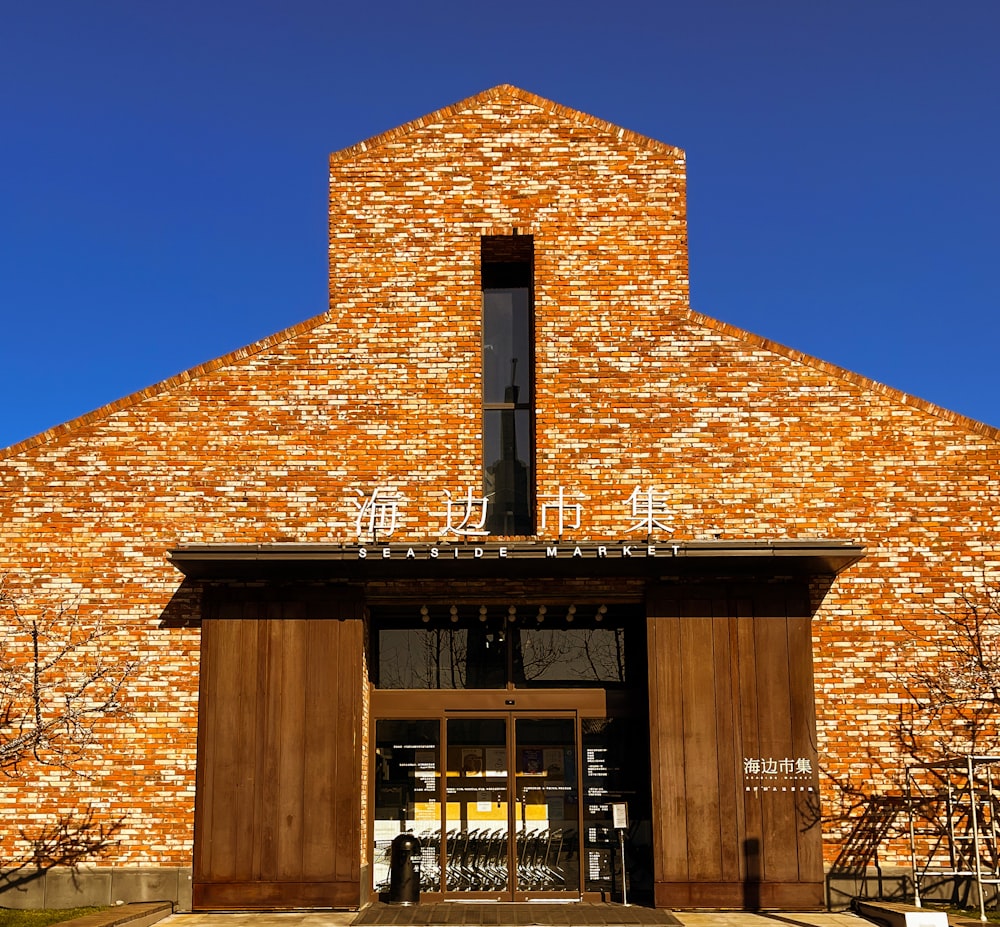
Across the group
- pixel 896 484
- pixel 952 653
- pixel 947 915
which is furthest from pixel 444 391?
pixel 947 915

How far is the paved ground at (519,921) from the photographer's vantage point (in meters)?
13.0

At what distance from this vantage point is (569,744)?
591 inches

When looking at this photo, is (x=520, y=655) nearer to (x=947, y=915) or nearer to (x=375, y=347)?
(x=375, y=347)

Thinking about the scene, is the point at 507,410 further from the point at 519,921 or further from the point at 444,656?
the point at 519,921

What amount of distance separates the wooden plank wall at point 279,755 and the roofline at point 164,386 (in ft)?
9.64

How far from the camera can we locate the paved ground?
1295 centimetres

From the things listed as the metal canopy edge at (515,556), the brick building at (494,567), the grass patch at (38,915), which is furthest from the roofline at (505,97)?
the grass patch at (38,915)

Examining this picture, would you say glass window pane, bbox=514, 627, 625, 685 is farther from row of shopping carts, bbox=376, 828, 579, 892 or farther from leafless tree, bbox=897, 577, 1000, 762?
A: leafless tree, bbox=897, 577, 1000, 762

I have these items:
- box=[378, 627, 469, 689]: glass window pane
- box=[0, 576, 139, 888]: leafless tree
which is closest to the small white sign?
box=[378, 627, 469, 689]: glass window pane

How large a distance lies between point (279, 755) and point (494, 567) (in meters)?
3.44

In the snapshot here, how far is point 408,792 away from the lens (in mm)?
15031

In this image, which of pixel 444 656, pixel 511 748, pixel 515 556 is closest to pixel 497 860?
pixel 511 748

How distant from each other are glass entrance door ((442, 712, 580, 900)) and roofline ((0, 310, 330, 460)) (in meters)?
5.43

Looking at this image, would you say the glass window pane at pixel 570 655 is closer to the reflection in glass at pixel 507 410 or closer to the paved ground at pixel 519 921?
the reflection in glass at pixel 507 410
